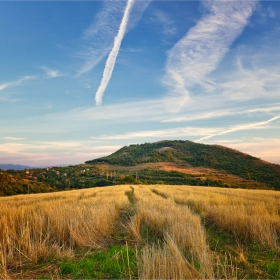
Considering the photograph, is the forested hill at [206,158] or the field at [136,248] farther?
the forested hill at [206,158]

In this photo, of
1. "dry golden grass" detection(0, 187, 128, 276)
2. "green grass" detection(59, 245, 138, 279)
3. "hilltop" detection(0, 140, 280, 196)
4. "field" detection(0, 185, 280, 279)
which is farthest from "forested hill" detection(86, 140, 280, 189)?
"green grass" detection(59, 245, 138, 279)

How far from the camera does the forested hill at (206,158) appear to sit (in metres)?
83.4

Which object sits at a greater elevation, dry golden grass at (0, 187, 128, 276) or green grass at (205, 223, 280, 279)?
dry golden grass at (0, 187, 128, 276)

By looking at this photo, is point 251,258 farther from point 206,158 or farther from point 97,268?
point 206,158

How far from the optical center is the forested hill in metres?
83.4

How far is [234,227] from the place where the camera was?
309 inches

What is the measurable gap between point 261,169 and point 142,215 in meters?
92.4

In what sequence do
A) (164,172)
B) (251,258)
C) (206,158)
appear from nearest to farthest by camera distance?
1. (251,258)
2. (164,172)
3. (206,158)

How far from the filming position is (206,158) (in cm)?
10612

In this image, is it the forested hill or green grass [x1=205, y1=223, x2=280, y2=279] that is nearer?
green grass [x1=205, y1=223, x2=280, y2=279]

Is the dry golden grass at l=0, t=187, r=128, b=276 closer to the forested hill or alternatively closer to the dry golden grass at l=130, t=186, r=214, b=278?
the dry golden grass at l=130, t=186, r=214, b=278

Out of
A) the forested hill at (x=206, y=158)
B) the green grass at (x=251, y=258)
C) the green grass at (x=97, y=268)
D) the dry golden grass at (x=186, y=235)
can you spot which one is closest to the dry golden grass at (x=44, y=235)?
the green grass at (x=97, y=268)

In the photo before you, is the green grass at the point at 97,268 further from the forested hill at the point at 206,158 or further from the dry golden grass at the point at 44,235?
the forested hill at the point at 206,158

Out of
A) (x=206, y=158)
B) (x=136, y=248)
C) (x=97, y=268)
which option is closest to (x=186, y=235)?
(x=97, y=268)
